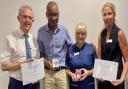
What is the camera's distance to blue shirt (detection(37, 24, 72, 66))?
2713 mm

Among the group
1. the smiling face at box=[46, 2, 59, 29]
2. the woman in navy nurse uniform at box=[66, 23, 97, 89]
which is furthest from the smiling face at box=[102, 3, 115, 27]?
the smiling face at box=[46, 2, 59, 29]

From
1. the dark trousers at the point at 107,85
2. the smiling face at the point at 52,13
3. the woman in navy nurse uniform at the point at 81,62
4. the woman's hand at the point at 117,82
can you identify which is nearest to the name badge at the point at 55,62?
the woman in navy nurse uniform at the point at 81,62

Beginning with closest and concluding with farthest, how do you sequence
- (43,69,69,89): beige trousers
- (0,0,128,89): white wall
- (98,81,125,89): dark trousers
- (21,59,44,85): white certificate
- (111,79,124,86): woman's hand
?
(21,59,44,85): white certificate, (111,79,124,86): woman's hand, (98,81,125,89): dark trousers, (43,69,69,89): beige trousers, (0,0,128,89): white wall

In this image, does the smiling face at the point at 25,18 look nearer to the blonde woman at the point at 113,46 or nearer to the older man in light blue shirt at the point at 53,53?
the older man in light blue shirt at the point at 53,53

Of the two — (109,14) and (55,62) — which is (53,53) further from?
(109,14)

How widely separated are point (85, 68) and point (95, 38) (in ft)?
2.07

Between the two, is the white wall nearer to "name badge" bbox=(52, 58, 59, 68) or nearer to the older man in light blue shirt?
the older man in light blue shirt

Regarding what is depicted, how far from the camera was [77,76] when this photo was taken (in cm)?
264

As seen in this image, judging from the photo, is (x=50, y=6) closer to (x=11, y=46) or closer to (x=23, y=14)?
(x=23, y=14)

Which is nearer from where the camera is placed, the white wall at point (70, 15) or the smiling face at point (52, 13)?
the smiling face at point (52, 13)

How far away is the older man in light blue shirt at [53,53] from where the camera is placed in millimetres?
2711

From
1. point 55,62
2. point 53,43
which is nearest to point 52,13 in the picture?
point 53,43

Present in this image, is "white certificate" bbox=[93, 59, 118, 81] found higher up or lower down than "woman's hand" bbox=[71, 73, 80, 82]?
higher up

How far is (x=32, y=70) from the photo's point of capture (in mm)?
2283
